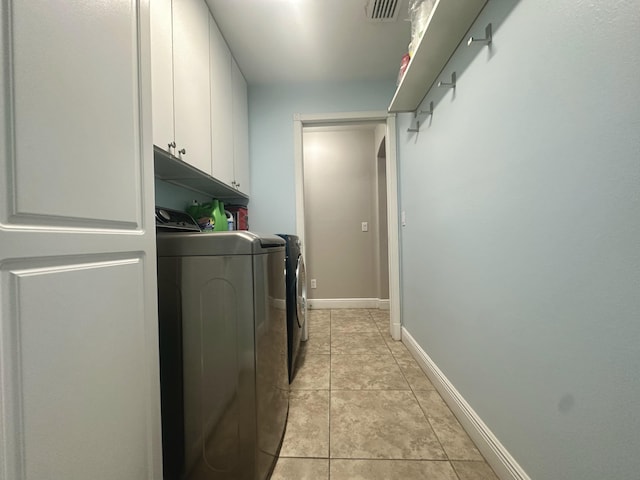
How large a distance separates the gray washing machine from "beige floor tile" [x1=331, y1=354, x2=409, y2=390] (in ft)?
2.52

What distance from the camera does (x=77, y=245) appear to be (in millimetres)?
518

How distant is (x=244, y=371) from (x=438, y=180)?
56.0 inches

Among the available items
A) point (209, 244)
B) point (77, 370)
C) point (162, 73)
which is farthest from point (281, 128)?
point (77, 370)

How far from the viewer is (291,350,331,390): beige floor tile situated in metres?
1.55

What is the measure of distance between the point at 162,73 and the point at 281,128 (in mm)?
1323

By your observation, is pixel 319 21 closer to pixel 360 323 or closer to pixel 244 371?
pixel 244 371

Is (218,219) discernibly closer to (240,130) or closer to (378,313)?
(240,130)

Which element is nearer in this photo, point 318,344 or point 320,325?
point 318,344

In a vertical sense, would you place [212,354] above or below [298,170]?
below

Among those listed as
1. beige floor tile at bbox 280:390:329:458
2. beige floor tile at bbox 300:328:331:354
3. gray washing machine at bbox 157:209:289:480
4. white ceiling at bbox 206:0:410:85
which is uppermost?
white ceiling at bbox 206:0:410:85

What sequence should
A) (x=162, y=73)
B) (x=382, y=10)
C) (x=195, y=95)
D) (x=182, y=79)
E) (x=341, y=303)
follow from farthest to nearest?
(x=341, y=303), (x=382, y=10), (x=195, y=95), (x=182, y=79), (x=162, y=73)

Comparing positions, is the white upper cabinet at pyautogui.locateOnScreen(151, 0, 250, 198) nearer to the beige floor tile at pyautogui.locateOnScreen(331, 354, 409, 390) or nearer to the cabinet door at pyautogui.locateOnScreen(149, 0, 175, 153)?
the cabinet door at pyautogui.locateOnScreen(149, 0, 175, 153)

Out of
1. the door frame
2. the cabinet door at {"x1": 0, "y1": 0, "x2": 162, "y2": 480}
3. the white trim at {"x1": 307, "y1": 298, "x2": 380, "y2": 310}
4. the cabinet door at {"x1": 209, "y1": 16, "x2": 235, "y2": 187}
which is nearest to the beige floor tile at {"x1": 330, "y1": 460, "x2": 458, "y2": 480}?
the cabinet door at {"x1": 0, "y1": 0, "x2": 162, "y2": 480}

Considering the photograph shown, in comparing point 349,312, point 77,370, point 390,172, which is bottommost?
point 349,312
